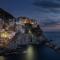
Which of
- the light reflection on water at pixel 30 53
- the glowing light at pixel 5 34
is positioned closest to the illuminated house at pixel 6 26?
the glowing light at pixel 5 34

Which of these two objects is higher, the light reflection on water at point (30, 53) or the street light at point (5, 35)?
the street light at point (5, 35)

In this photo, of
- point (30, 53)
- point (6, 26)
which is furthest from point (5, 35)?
point (30, 53)

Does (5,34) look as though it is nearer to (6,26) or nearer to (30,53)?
(6,26)

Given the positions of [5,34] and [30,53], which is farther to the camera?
[30,53]

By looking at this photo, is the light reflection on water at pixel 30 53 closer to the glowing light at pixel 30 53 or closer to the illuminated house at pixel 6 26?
the glowing light at pixel 30 53

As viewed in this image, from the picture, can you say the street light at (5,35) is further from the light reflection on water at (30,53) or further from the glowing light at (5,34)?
the light reflection on water at (30,53)

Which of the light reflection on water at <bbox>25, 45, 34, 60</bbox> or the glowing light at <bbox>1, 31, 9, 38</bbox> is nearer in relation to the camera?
the light reflection on water at <bbox>25, 45, 34, 60</bbox>

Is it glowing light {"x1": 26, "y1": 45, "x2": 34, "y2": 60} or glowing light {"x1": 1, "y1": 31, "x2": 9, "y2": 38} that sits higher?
glowing light {"x1": 1, "y1": 31, "x2": 9, "y2": 38}

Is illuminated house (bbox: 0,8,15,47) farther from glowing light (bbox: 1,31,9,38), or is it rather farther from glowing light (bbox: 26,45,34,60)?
glowing light (bbox: 26,45,34,60)

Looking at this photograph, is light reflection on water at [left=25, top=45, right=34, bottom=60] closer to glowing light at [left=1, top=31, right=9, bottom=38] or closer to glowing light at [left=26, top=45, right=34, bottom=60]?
glowing light at [left=26, top=45, right=34, bottom=60]

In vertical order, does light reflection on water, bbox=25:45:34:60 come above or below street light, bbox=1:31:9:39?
below

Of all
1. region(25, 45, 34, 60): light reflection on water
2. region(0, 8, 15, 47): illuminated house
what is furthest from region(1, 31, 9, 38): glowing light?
region(25, 45, 34, 60): light reflection on water

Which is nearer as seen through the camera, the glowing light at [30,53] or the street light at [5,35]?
the glowing light at [30,53]

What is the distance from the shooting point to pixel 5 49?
939cm
